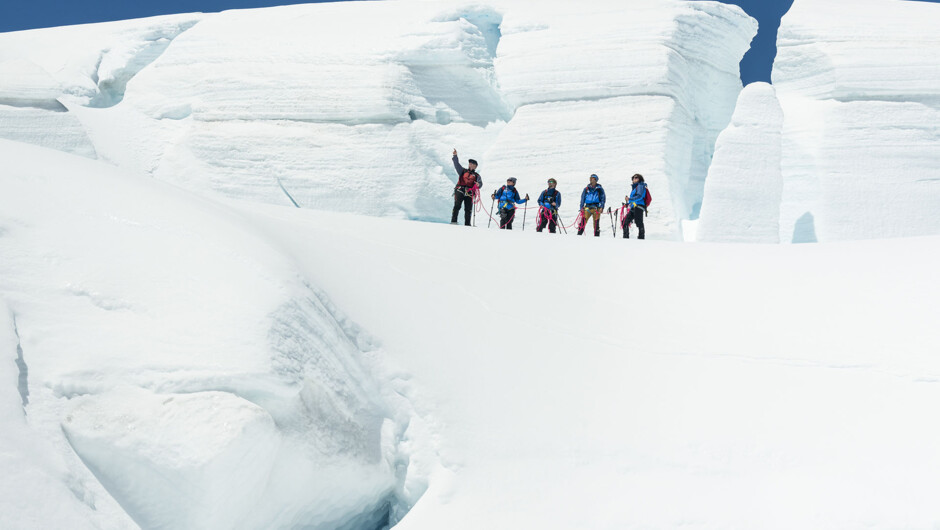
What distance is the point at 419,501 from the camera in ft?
13.3

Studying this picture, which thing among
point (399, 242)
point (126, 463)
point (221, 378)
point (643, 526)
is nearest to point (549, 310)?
point (399, 242)

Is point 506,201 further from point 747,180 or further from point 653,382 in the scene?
point 653,382

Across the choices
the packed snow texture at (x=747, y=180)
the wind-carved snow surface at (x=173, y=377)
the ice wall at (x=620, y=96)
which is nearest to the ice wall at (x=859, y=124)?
the packed snow texture at (x=747, y=180)

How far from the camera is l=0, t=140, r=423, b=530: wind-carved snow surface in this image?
326cm

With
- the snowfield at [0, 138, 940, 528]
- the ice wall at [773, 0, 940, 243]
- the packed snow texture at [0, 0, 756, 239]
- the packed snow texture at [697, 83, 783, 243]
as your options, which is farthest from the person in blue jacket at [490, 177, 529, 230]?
the ice wall at [773, 0, 940, 243]

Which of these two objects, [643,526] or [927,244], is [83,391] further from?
[927,244]

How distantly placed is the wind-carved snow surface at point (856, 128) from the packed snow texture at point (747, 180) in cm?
6

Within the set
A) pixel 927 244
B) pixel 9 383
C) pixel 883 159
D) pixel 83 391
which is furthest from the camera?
pixel 883 159

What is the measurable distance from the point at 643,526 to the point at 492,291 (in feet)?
7.55

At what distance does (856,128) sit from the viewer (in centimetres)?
1611

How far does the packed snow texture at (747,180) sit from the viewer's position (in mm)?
15352

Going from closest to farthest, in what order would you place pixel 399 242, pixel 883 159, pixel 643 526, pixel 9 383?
pixel 9 383 → pixel 643 526 → pixel 399 242 → pixel 883 159

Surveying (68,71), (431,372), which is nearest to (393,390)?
(431,372)

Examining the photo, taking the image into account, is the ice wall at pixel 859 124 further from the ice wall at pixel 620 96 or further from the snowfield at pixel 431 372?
the snowfield at pixel 431 372
